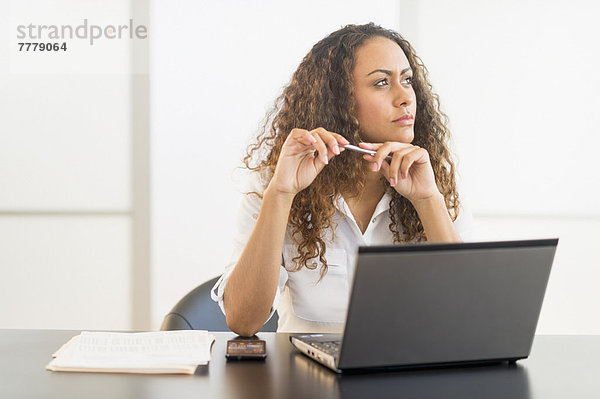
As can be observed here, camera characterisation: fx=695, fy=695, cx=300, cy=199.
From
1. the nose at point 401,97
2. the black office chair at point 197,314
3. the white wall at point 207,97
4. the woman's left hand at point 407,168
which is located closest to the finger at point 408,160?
the woman's left hand at point 407,168

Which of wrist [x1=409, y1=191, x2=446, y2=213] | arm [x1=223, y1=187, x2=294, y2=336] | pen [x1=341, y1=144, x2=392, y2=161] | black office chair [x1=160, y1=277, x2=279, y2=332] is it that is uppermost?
pen [x1=341, y1=144, x2=392, y2=161]

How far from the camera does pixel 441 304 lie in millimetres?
1054

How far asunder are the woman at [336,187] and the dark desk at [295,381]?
41 cm

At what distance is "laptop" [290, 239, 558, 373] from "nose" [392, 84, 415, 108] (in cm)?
81

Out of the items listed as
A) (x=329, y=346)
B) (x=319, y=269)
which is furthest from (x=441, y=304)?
(x=319, y=269)

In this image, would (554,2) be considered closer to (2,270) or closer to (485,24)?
(485,24)

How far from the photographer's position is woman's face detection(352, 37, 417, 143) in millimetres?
1830

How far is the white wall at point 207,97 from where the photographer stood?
347cm

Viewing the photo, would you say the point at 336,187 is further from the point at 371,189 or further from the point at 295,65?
the point at 295,65

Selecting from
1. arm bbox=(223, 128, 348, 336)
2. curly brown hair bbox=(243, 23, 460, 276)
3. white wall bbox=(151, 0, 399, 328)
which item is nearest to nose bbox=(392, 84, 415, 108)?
curly brown hair bbox=(243, 23, 460, 276)

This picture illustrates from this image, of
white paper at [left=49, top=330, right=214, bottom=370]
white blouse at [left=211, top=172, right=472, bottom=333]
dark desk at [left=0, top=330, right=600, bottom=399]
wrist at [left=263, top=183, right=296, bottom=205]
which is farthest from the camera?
white blouse at [left=211, top=172, right=472, bottom=333]

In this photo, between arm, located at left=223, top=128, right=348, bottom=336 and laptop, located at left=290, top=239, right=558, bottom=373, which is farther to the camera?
arm, located at left=223, top=128, right=348, bottom=336

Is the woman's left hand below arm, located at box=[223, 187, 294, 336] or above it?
above

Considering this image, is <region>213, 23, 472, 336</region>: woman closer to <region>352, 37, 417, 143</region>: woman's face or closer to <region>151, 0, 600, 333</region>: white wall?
<region>352, 37, 417, 143</region>: woman's face
